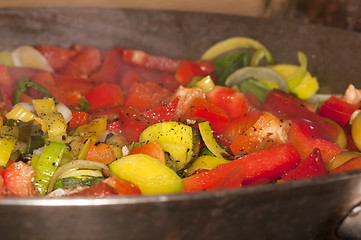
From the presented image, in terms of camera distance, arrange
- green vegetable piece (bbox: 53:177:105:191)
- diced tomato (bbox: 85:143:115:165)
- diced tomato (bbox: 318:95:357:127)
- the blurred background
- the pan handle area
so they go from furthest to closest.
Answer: the blurred background
diced tomato (bbox: 318:95:357:127)
diced tomato (bbox: 85:143:115:165)
green vegetable piece (bbox: 53:177:105:191)
the pan handle area

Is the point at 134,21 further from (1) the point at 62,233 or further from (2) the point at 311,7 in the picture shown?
(1) the point at 62,233

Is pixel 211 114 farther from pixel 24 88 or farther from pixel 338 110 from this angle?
pixel 24 88

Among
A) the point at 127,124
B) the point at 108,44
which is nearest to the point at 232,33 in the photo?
the point at 108,44

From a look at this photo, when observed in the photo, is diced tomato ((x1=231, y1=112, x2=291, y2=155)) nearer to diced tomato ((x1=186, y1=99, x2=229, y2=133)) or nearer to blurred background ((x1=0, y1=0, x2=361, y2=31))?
diced tomato ((x1=186, y1=99, x2=229, y2=133))

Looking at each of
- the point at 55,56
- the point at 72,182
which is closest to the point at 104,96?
the point at 55,56

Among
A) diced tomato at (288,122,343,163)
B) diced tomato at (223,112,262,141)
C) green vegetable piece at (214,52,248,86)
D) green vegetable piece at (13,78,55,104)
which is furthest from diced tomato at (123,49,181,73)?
diced tomato at (288,122,343,163)

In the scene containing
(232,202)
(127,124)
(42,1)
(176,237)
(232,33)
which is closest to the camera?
Answer: (232,202)

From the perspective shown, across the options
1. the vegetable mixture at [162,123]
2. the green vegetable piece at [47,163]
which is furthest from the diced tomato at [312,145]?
the green vegetable piece at [47,163]
